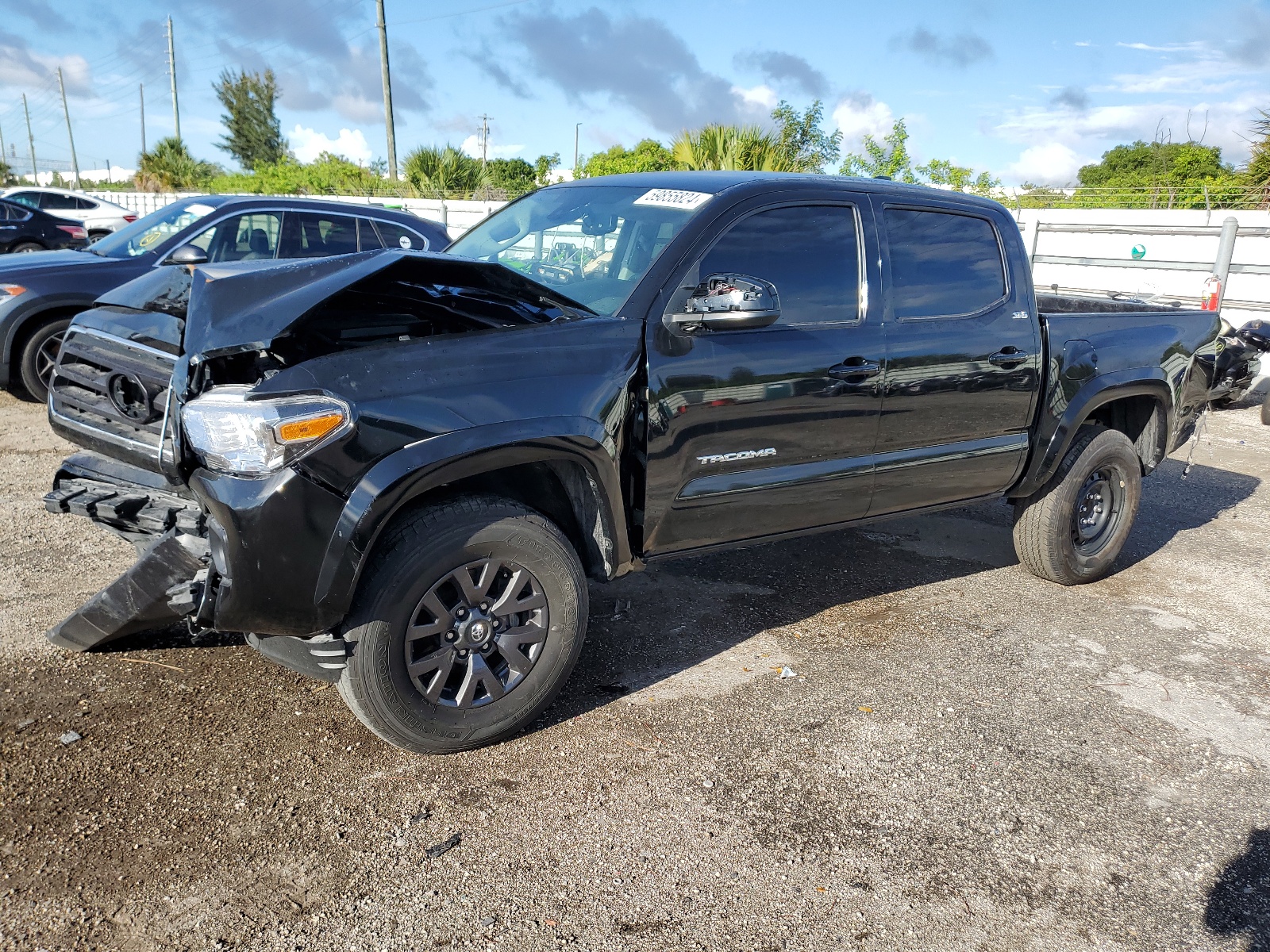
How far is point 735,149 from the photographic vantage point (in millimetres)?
14930

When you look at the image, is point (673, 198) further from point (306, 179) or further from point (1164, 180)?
point (306, 179)

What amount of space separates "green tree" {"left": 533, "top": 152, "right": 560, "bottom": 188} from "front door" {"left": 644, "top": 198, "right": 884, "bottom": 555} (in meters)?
35.1

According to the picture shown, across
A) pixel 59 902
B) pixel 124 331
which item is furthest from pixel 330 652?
pixel 124 331

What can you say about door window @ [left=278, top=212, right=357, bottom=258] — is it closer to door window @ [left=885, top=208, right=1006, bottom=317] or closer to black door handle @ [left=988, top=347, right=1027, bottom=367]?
door window @ [left=885, top=208, right=1006, bottom=317]

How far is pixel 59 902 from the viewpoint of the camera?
8.03ft

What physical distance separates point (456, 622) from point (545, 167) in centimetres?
3780

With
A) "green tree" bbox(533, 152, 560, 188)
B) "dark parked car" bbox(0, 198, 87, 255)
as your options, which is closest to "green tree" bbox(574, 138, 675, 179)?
"green tree" bbox(533, 152, 560, 188)

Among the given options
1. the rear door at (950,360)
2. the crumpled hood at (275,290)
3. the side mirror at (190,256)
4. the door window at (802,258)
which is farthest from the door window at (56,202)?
the rear door at (950,360)

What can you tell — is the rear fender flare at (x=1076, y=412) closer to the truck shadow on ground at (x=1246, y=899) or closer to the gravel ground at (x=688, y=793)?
the gravel ground at (x=688, y=793)

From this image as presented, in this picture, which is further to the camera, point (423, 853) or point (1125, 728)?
point (1125, 728)

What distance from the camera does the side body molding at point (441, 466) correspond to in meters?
2.79

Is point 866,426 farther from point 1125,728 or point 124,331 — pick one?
point 124,331

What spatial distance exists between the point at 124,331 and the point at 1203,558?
5.76 metres

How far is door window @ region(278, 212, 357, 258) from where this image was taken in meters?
7.95
